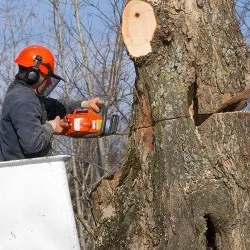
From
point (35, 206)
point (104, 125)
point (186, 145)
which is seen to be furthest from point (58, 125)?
point (186, 145)

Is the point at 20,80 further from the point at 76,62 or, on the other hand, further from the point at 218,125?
the point at 76,62

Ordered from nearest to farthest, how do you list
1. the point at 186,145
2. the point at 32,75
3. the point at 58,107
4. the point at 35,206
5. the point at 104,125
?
the point at 35,206, the point at 186,145, the point at 32,75, the point at 104,125, the point at 58,107

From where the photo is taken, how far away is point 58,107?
18.5 feet

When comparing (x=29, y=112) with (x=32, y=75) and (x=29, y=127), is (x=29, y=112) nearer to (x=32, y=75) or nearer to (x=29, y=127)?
(x=29, y=127)

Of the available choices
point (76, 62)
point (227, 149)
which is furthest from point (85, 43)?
point (227, 149)

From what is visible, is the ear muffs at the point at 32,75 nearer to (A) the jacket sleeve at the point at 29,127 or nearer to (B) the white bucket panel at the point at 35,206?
(A) the jacket sleeve at the point at 29,127

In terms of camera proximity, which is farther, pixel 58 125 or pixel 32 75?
pixel 58 125

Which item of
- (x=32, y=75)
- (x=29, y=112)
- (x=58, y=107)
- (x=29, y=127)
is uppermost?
(x=32, y=75)

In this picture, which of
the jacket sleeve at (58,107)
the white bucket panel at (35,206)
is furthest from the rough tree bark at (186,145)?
the jacket sleeve at (58,107)

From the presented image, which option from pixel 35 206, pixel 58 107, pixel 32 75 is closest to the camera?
pixel 35 206

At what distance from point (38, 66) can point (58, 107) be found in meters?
0.63

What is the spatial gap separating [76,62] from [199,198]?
860cm

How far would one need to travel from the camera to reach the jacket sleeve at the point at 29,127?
15.5 ft

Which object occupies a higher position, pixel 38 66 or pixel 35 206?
pixel 38 66
